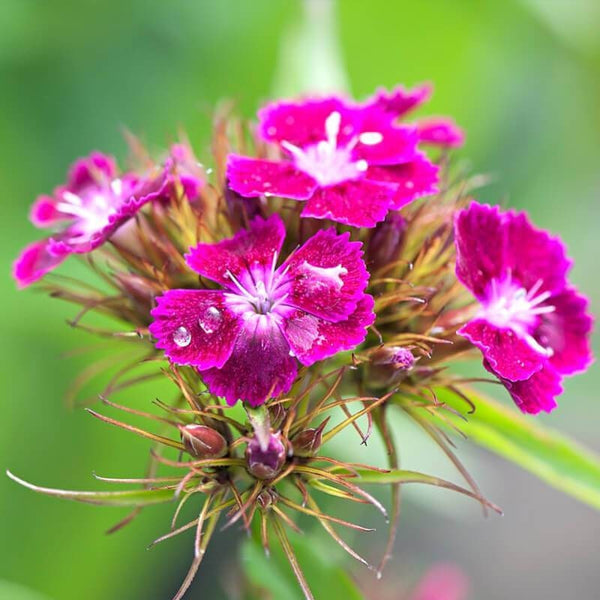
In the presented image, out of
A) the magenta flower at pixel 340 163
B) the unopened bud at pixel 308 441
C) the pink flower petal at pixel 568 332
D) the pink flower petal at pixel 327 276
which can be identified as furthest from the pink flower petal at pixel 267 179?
the pink flower petal at pixel 568 332

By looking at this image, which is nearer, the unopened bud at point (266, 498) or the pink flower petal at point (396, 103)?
the unopened bud at point (266, 498)

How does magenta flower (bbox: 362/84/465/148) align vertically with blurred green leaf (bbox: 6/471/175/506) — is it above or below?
above

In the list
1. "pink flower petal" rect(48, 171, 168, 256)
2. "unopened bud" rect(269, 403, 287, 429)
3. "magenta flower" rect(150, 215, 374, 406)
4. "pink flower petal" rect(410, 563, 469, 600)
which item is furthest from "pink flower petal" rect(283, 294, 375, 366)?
"pink flower petal" rect(410, 563, 469, 600)

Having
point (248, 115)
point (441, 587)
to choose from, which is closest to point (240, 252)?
point (441, 587)

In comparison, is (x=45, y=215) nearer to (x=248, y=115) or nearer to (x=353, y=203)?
(x=353, y=203)

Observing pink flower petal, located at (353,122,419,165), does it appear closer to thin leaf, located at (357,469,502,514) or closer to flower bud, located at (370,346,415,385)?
flower bud, located at (370,346,415,385)

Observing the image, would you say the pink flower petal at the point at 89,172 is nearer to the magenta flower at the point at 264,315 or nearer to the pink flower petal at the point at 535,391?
the magenta flower at the point at 264,315
